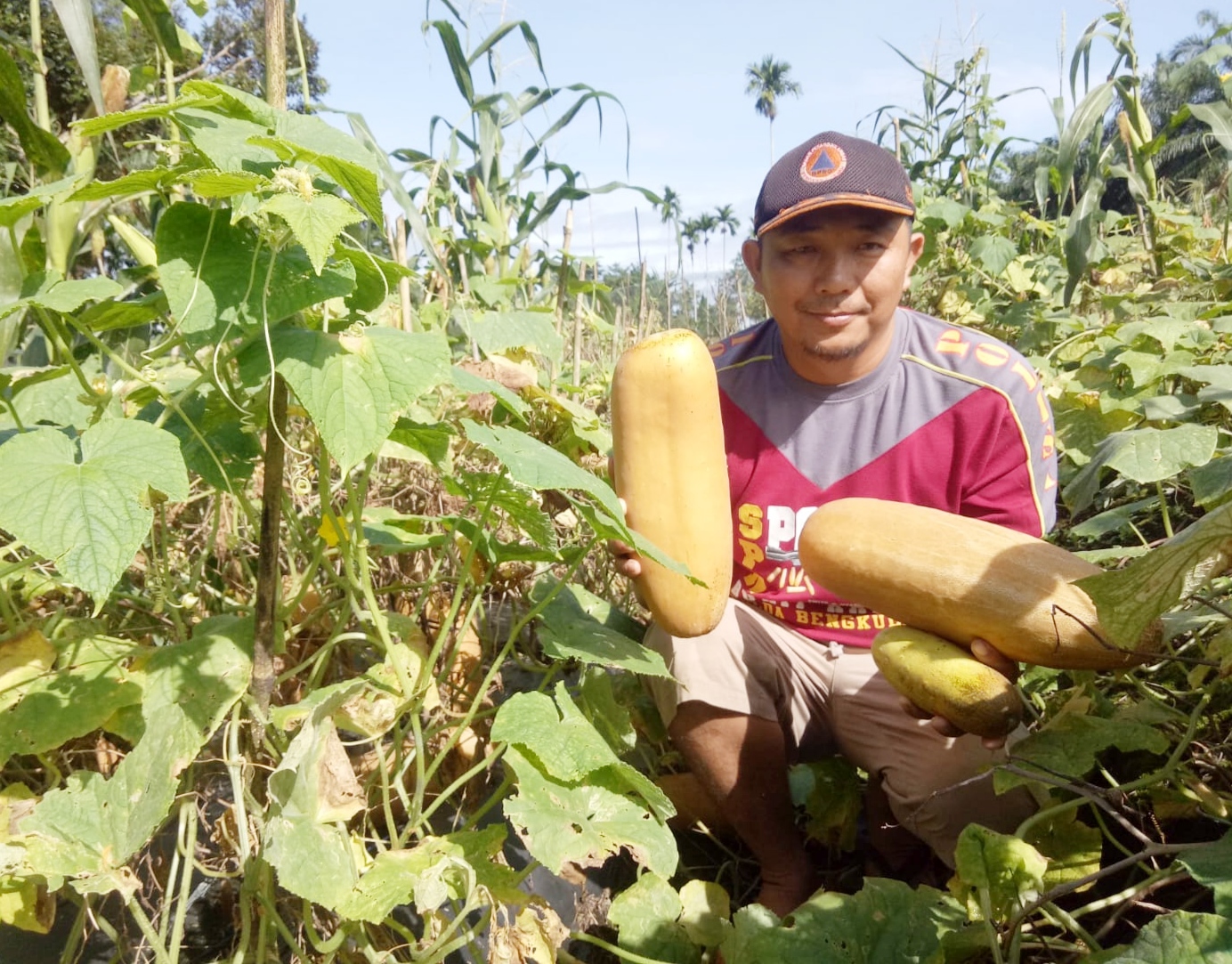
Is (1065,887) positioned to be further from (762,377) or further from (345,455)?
(762,377)

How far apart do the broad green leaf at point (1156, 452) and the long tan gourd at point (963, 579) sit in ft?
1.12

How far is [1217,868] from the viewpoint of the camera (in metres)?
0.99

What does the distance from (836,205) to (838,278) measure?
15cm

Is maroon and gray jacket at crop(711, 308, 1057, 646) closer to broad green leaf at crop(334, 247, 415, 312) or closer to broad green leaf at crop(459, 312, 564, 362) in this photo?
broad green leaf at crop(459, 312, 564, 362)

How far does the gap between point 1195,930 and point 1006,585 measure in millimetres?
621

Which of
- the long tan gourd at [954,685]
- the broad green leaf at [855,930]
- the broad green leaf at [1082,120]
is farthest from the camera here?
the broad green leaf at [1082,120]

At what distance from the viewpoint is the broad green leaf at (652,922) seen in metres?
1.51

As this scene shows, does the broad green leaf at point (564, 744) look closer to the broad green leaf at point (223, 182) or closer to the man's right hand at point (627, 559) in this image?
the man's right hand at point (627, 559)

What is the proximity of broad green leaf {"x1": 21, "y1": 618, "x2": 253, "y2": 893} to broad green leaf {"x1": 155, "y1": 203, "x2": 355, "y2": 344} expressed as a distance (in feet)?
1.56

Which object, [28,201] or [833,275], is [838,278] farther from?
[28,201]

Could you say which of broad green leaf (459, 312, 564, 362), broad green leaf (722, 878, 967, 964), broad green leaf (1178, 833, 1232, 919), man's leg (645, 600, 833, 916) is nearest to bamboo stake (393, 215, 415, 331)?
broad green leaf (459, 312, 564, 362)

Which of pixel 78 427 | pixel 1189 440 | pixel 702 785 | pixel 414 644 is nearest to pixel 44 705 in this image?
pixel 78 427

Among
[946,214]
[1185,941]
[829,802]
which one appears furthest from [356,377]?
[946,214]

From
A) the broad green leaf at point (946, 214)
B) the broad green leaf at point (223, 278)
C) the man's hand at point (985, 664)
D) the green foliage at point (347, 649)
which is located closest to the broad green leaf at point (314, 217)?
the green foliage at point (347, 649)
